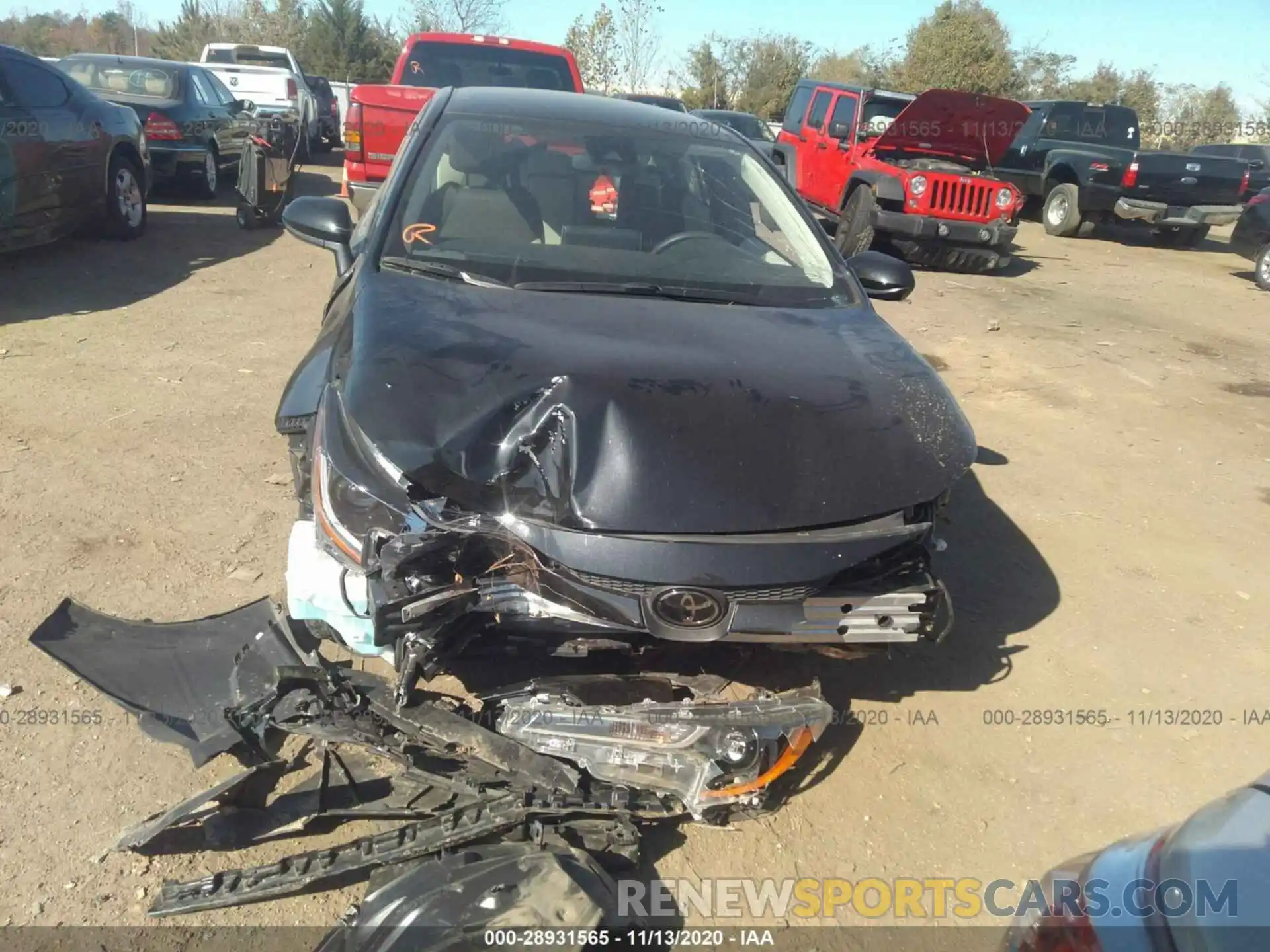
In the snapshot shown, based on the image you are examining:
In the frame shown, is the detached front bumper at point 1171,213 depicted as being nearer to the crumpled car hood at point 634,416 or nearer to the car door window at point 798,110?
the car door window at point 798,110

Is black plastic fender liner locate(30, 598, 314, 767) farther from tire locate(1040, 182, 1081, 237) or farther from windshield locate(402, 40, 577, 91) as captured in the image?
tire locate(1040, 182, 1081, 237)

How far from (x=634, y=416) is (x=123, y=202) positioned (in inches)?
321

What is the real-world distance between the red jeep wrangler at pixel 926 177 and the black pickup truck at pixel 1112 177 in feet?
7.80

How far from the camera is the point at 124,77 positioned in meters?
11.4

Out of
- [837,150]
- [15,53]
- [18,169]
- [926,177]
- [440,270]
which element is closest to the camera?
[440,270]

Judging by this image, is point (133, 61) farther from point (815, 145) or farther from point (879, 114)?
point (879, 114)

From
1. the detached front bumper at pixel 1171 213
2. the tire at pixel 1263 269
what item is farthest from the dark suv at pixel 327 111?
the tire at pixel 1263 269

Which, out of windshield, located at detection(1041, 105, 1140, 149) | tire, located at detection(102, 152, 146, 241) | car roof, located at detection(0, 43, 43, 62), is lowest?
tire, located at detection(102, 152, 146, 241)

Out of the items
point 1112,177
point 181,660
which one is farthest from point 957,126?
point 181,660

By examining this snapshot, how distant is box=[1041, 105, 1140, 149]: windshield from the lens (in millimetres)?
15539

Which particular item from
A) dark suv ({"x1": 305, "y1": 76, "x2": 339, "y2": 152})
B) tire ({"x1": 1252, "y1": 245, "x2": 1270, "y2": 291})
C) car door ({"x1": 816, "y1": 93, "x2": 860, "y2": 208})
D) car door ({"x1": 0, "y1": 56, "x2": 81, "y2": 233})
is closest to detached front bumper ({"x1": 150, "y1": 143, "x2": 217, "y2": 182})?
car door ({"x1": 0, "y1": 56, "x2": 81, "y2": 233})

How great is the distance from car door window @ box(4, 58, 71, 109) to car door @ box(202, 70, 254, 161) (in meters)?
3.98

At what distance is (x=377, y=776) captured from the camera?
8.68ft

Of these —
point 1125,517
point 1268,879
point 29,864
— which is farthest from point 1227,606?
point 29,864
